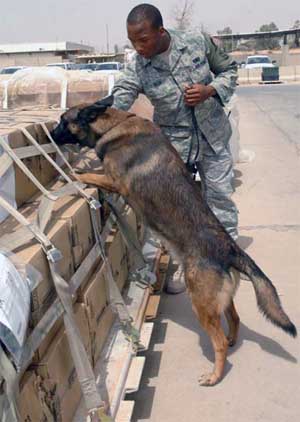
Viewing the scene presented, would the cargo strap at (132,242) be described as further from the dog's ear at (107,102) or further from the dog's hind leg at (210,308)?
the dog's hind leg at (210,308)

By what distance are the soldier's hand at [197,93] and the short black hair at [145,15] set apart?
1.30 feet

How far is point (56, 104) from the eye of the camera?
4.40m

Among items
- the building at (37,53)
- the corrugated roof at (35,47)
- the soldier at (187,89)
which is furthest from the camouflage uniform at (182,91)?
the corrugated roof at (35,47)

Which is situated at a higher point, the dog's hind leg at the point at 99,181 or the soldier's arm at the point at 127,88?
the soldier's arm at the point at 127,88

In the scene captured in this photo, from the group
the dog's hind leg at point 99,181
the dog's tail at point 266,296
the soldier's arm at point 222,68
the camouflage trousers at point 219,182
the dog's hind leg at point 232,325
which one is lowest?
the dog's hind leg at point 232,325

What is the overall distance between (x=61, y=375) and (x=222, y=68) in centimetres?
214

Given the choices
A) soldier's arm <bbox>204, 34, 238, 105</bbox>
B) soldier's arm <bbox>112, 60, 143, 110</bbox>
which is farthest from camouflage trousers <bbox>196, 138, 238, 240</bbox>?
soldier's arm <bbox>112, 60, 143, 110</bbox>

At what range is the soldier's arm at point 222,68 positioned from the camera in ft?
10.9

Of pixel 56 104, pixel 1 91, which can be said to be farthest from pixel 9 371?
pixel 1 91

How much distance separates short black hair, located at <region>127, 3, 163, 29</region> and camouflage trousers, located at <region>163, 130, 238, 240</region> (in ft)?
2.39

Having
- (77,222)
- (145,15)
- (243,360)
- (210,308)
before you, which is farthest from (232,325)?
(145,15)

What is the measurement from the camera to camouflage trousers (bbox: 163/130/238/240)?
3496mm

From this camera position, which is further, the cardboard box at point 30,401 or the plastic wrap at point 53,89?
the plastic wrap at point 53,89

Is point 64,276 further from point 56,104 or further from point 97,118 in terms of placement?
point 56,104
